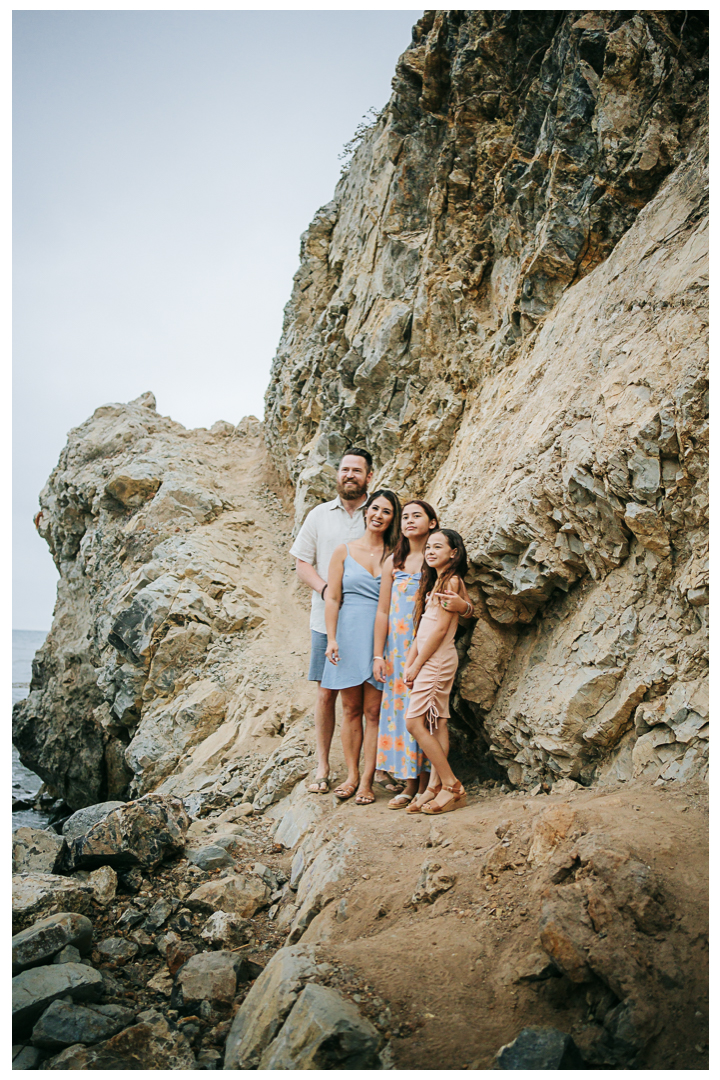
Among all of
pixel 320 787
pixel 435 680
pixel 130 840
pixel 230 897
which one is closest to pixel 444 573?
pixel 435 680

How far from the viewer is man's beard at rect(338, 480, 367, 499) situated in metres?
5.17

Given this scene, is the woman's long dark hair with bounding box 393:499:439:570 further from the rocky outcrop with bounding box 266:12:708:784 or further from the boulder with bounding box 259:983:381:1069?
the boulder with bounding box 259:983:381:1069

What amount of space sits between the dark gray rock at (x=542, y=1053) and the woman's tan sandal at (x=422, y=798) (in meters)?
2.03

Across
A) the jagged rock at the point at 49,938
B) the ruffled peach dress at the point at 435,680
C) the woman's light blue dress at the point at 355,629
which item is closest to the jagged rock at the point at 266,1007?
the jagged rock at the point at 49,938

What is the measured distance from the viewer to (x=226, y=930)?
325cm

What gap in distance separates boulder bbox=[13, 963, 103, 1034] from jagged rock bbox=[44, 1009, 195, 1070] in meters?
0.24

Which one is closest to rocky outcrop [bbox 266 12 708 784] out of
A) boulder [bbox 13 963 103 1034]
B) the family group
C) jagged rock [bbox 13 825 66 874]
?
the family group

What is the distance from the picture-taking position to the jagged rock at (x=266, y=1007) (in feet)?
7.41

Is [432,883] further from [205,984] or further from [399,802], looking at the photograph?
[399,802]

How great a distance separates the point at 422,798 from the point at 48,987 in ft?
7.67

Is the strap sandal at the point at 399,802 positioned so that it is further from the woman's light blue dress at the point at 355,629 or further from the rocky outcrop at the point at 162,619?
the rocky outcrop at the point at 162,619

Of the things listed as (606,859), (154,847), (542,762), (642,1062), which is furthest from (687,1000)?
(154,847)

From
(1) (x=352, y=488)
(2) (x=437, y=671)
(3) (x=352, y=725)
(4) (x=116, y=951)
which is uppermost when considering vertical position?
(1) (x=352, y=488)

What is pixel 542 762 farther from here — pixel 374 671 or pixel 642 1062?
pixel 642 1062
